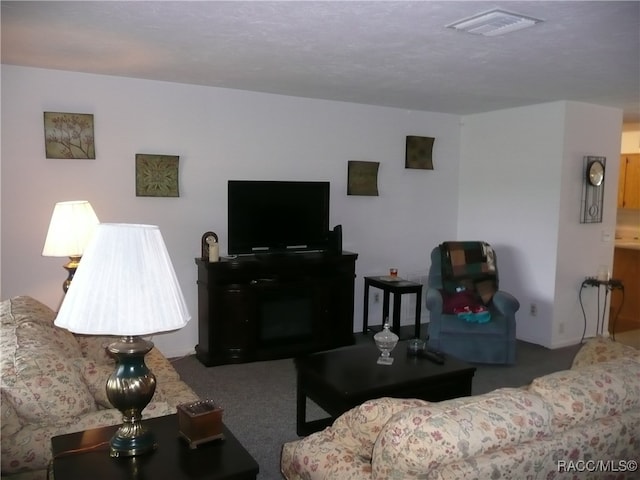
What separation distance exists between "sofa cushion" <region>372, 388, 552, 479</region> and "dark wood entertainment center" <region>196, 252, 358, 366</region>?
117 inches

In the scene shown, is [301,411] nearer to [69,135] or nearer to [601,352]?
[601,352]

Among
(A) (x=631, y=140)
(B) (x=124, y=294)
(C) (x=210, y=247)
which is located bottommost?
(C) (x=210, y=247)

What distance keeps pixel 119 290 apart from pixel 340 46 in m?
2.23

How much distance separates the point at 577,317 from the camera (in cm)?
543

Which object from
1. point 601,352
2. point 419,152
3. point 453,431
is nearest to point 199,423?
point 453,431

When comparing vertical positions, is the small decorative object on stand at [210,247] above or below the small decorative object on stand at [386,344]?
above

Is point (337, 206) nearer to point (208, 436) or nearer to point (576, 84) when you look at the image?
point (576, 84)

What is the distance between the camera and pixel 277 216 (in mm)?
4727

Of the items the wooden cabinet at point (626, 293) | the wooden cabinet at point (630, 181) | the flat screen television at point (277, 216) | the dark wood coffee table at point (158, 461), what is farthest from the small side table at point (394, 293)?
the dark wood coffee table at point (158, 461)

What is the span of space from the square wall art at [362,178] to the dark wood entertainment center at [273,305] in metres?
0.84

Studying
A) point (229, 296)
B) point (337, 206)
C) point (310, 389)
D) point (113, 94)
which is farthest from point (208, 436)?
point (337, 206)

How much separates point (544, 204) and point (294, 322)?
8.86ft

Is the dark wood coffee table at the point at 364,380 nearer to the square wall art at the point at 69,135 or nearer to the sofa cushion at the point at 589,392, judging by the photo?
the sofa cushion at the point at 589,392

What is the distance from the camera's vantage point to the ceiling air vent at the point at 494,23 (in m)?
2.62
